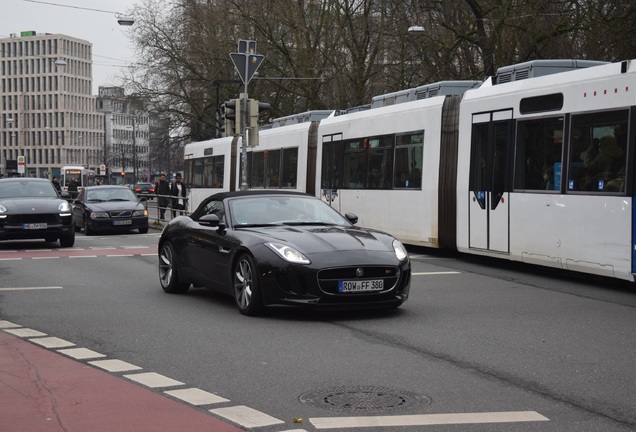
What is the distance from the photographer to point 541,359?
28.0 ft

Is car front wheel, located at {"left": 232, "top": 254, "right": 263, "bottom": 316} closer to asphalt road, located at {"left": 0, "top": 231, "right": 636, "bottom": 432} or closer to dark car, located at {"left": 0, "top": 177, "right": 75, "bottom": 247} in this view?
asphalt road, located at {"left": 0, "top": 231, "right": 636, "bottom": 432}

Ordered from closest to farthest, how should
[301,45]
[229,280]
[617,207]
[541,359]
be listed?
1. [541,359]
2. [229,280]
3. [617,207]
4. [301,45]

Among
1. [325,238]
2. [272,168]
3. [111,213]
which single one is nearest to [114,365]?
[325,238]

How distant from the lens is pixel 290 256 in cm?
1088

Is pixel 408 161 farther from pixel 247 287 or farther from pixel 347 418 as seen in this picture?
pixel 347 418

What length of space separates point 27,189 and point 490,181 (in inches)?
499

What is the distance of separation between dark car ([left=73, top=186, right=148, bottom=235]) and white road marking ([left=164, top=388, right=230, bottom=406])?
23969 mm

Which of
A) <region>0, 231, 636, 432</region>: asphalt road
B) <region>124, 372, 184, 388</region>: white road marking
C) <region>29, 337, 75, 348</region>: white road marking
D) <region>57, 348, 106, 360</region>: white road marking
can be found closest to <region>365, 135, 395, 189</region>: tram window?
<region>0, 231, 636, 432</region>: asphalt road

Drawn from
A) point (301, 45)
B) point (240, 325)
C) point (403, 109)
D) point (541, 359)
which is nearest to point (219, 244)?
point (240, 325)

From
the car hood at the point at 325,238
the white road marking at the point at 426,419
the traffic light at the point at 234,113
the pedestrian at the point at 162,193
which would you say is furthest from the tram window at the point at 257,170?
the white road marking at the point at 426,419

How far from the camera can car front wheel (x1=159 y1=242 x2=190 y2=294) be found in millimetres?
13742

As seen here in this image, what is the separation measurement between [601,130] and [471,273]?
348 centimetres

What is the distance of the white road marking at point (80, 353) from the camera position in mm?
8831

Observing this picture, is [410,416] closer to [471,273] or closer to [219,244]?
[219,244]
